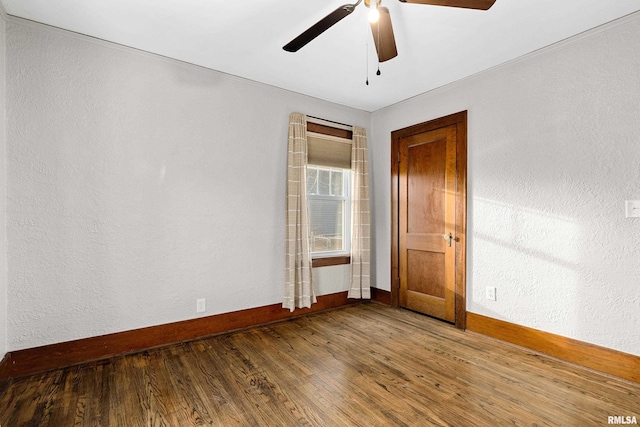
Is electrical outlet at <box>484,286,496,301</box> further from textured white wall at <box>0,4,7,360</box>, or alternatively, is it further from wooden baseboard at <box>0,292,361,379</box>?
textured white wall at <box>0,4,7,360</box>

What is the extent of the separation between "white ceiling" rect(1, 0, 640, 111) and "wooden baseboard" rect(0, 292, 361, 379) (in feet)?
7.85

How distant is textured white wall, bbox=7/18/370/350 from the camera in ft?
7.60

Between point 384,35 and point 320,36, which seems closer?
point 384,35

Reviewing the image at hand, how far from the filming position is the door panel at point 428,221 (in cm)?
338

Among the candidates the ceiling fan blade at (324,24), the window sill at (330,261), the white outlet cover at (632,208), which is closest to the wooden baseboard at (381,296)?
the window sill at (330,261)

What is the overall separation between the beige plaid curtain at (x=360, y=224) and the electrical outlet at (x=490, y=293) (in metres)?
1.40

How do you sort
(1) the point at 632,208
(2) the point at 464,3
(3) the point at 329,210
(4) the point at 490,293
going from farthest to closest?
1. (3) the point at 329,210
2. (4) the point at 490,293
3. (1) the point at 632,208
4. (2) the point at 464,3

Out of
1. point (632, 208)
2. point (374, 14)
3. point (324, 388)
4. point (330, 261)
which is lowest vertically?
point (324, 388)

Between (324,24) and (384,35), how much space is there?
0.43 m

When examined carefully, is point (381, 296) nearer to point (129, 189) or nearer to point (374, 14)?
point (129, 189)

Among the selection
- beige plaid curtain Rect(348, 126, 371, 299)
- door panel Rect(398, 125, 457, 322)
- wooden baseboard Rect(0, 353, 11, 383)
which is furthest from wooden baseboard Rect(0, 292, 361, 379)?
door panel Rect(398, 125, 457, 322)

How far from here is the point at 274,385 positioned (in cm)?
217

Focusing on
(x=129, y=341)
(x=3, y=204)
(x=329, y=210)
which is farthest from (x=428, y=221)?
(x=3, y=204)

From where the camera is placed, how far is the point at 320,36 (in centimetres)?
250
